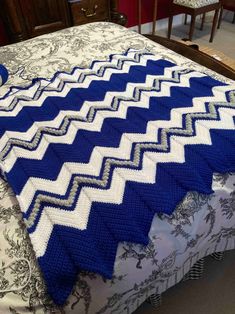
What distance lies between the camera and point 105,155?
2.94 ft

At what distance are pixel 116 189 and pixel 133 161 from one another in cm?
13

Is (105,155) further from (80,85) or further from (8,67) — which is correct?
(8,67)

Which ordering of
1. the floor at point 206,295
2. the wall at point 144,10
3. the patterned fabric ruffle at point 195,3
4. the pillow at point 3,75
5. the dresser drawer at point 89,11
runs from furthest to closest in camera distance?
the wall at point 144,10, the patterned fabric ruffle at point 195,3, the dresser drawer at point 89,11, the pillow at point 3,75, the floor at point 206,295

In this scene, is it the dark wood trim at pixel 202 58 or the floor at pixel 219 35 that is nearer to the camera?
the dark wood trim at pixel 202 58

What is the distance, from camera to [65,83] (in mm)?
1321

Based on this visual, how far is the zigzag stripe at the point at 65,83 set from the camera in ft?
3.94

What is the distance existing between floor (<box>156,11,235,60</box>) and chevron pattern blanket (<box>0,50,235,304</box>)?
215 cm

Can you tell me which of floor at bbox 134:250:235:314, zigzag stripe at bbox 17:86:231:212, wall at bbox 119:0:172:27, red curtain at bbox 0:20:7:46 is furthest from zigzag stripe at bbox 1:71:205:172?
wall at bbox 119:0:172:27

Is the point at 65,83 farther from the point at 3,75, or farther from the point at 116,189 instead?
the point at 116,189

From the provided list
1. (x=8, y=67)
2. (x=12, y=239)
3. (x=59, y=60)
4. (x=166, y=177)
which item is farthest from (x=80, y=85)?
(x=12, y=239)

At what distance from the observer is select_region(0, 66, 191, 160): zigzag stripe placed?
98 cm

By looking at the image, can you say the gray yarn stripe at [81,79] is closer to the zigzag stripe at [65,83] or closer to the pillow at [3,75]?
the zigzag stripe at [65,83]

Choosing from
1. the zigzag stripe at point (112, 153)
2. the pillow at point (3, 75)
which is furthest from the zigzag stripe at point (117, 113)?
the pillow at point (3, 75)

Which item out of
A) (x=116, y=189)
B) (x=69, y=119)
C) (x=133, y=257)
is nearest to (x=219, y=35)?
(x=69, y=119)
